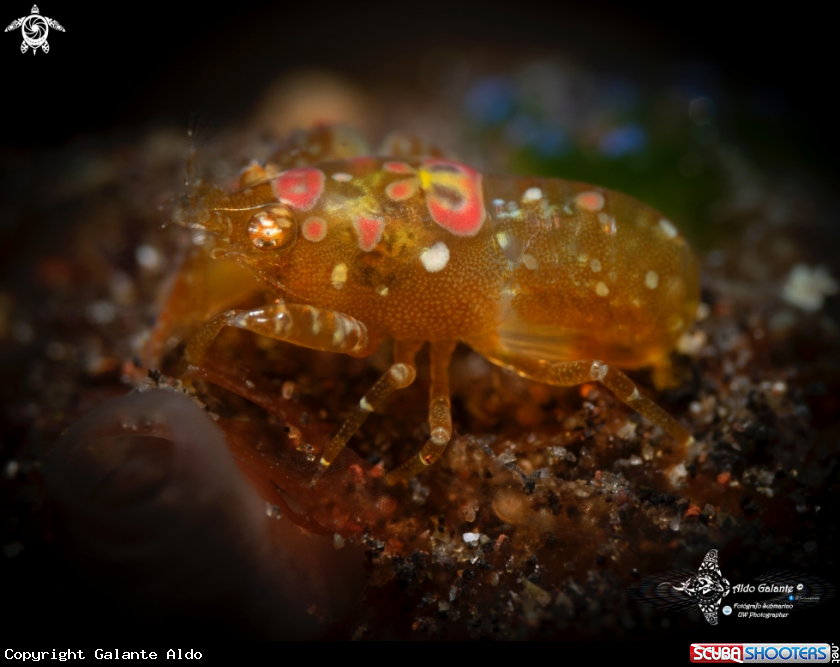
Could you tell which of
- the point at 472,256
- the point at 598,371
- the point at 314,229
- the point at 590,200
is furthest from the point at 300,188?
the point at 598,371

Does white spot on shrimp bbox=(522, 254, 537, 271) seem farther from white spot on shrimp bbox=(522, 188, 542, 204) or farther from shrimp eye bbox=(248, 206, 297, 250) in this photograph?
shrimp eye bbox=(248, 206, 297, 250)

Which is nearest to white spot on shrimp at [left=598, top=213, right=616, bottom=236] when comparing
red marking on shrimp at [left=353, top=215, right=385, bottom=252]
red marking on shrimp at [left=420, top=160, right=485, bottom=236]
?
red marking on shrimp at [left=420, top=160, right=485, bottom=236]

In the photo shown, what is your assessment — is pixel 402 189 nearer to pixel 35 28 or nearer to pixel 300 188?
pixel 300 188

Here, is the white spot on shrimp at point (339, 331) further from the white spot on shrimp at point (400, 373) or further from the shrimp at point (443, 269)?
the white spot on shrimp at point (400, 373)

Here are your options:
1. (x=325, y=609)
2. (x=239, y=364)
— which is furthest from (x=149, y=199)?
(x=325, y=609)

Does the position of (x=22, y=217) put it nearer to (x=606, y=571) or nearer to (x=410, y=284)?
(x=410, y=284)

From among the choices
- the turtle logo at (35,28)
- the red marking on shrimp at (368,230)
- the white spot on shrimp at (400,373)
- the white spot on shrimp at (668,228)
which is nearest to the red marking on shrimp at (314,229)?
the red marking on shrimp at (368,230)
